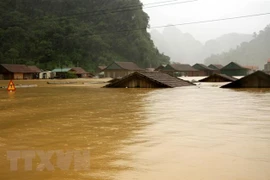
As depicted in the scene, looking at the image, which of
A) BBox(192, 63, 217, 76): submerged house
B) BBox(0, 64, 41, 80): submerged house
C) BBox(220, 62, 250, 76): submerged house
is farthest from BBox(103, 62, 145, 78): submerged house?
BBox(220, 62, 250, 76): submerged house

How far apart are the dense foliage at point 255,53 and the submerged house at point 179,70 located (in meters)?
61.8

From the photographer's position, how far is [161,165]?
4016 mm

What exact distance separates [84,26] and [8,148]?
8690 cm

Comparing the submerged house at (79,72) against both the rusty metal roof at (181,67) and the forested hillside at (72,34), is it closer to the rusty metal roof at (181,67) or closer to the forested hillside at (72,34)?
the forested hillside at (72,34)

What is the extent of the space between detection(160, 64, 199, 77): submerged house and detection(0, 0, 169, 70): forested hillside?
18.9 meters

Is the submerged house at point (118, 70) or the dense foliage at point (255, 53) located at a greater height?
the dense foliage at point (255, 53)

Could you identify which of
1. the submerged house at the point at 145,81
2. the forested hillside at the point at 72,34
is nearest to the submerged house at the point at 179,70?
the forested hillside at the point at 72,34

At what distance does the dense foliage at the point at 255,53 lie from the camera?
128 meters

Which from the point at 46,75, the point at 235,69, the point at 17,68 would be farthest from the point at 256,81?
the point at 46,75

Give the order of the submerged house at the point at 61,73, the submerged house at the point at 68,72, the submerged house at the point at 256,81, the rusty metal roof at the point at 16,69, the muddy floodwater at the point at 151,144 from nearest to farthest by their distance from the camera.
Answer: the muddy floodwater at the point at 151,144
the submerged house at the point at 256,81
the rusty metal roof at the point at 16,69
the submerged house at the point at 61,73
the submerged house at the point at 68,72

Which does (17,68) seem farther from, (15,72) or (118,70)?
(118,70)

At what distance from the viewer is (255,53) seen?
429 ft

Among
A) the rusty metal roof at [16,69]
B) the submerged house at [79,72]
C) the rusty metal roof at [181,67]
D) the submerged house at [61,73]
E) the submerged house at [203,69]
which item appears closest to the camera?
the rusty metal roof at [16,69]

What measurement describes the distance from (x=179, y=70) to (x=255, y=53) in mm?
74374
